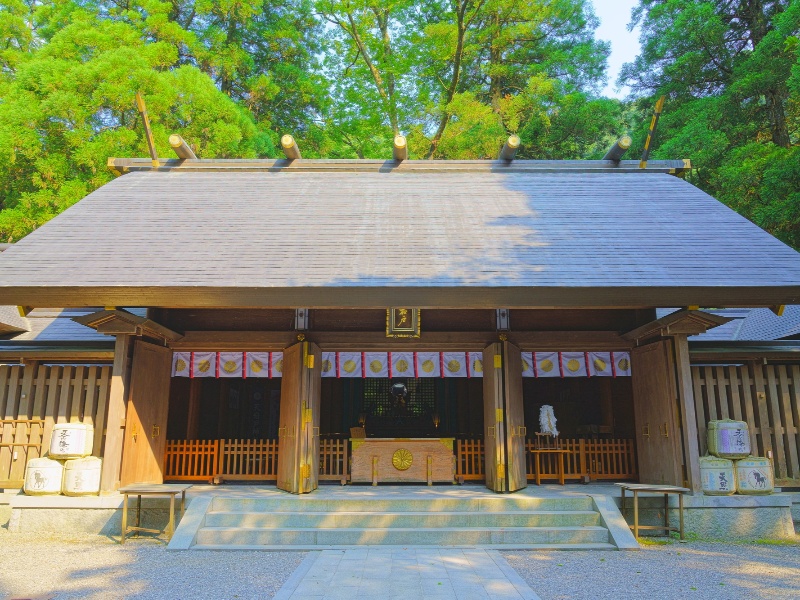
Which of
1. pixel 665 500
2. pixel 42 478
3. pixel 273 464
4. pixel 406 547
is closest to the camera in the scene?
pixel 406 547

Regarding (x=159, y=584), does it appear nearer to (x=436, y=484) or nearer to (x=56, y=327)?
(x=436, y=484)

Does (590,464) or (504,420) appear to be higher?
(504,420)

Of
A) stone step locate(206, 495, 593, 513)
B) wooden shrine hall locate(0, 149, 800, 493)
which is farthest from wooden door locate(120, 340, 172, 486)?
stone step locate(206, 495, 593, 513)

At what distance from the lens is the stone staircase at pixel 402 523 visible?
6.77 meters

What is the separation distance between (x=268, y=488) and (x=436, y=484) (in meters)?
2.87

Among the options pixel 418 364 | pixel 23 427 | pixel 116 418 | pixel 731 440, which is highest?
pixel 418 364

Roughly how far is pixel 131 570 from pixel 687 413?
276 inches

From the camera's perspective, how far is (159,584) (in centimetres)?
519

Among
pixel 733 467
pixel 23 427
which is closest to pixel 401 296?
pixel 733 467

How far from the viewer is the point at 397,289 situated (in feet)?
23.6

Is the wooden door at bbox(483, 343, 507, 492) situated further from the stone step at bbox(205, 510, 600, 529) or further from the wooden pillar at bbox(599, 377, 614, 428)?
the wooden pillar at bbox(599, 377, 614, 428)

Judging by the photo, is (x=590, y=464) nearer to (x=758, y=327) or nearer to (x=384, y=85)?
(x=758, y=327)

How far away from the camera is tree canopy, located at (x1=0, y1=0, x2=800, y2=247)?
15.1m

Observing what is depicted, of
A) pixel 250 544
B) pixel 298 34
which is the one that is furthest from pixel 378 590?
pixel 298 34
